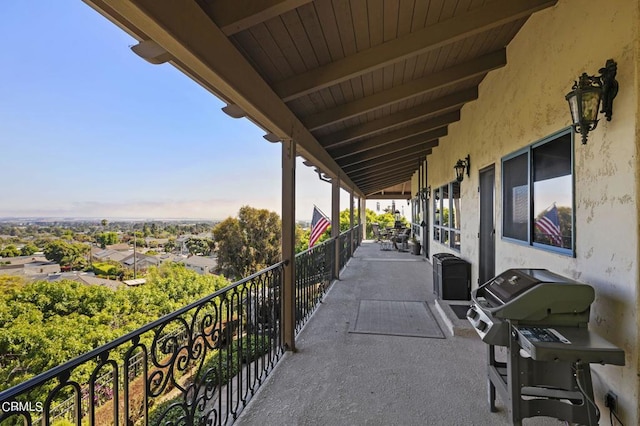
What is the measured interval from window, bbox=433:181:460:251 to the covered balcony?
56.8 inches

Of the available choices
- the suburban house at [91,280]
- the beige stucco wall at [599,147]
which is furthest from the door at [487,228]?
the suburban house at [91,280]

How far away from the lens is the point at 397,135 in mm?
5789

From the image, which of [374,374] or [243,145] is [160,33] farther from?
[243,145]

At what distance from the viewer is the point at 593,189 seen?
2010 millimetres

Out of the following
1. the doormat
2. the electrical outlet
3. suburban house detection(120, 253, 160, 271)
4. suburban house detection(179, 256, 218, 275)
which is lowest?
suburban house detection(179, 256, 218, 275)

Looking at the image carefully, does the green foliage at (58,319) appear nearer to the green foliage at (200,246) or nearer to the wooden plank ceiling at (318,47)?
the green foliage at (200,246)

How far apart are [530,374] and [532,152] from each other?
2042 millimetres

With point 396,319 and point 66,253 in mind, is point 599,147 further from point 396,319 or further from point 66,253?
point 66,253

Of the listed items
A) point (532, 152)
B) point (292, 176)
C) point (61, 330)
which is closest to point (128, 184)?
point (61, 330)

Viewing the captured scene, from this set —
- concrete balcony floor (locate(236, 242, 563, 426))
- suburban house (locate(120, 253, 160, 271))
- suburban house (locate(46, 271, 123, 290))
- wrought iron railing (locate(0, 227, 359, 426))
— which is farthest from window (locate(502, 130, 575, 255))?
suburban house (locate(120, 253, 160, 271))

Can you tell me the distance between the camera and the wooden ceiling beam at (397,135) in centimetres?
556

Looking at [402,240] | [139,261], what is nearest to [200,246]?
[139,261]

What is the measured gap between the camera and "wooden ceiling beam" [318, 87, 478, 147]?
4539 millimetres

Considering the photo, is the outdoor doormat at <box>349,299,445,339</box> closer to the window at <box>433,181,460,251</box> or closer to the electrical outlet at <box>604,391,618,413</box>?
the electrical outlet at <box>604,391,618,413</box>
